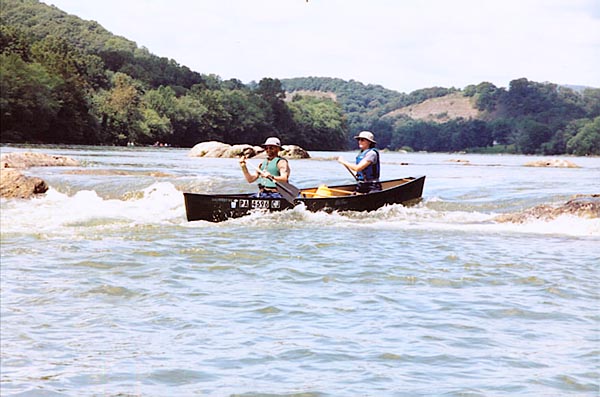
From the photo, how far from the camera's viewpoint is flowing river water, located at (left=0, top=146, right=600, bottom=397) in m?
5.22

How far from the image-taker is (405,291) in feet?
26.8

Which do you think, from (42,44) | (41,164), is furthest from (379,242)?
(42,44)

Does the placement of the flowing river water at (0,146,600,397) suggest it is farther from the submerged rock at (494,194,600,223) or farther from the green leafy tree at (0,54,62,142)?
the green leafy tree at (0,54,62,142)

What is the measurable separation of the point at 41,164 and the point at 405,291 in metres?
21.6

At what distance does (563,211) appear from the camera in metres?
15.1

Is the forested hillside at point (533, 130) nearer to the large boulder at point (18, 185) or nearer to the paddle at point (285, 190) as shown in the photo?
the large boulder at point (18, 185)

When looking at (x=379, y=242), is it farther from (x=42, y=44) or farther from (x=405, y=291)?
(x=42, y=44)

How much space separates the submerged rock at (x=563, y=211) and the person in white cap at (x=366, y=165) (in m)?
2.68

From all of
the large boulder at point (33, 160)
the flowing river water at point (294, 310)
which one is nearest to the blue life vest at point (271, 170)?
the flowing river water at point (294, 310)

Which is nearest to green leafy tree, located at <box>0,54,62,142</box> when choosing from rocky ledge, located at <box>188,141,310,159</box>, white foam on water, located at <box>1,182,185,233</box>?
rocky ledge, located at <box>188,141,310,159</box>

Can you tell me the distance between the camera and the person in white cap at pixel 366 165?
16391 millimetres

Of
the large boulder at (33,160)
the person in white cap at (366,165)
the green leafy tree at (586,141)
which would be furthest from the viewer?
the green leafy tree at (586,141)

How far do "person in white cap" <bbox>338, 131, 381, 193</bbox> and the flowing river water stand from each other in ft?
8.83

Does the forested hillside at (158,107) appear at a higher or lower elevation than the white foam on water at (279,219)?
higher
